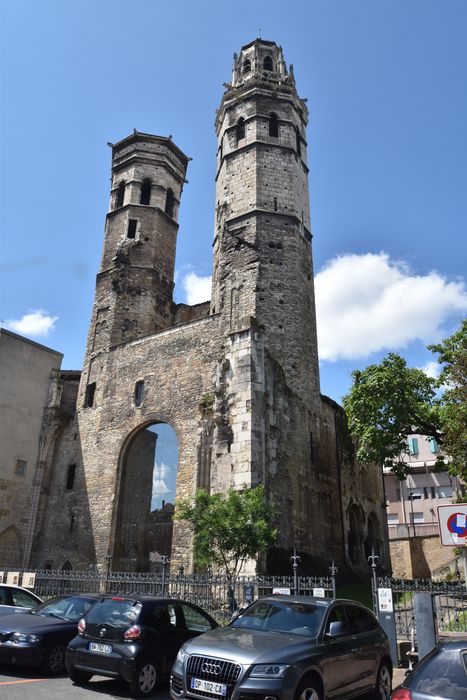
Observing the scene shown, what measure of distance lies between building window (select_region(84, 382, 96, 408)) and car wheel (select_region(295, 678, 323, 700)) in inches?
771

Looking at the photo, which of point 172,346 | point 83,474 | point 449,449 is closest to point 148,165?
point 172,346

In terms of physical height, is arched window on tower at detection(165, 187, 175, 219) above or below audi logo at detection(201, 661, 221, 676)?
above

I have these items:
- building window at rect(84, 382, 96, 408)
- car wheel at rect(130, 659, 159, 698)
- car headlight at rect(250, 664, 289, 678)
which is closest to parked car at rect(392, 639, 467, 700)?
car headlight at rect(250, 664, 289, 678)

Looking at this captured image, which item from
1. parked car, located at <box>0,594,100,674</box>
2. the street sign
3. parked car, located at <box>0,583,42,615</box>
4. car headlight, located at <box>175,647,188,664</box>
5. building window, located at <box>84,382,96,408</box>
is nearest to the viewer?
car headlight, located at <box>175,647,188,664</box>

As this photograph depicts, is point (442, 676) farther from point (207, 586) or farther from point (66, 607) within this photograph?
point (207, 586)

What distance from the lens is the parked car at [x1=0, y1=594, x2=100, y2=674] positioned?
7.25m

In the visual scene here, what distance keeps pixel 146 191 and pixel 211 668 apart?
27.2m

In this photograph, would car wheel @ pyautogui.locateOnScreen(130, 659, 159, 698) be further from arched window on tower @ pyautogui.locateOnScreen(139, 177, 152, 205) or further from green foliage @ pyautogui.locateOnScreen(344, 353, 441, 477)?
arched window on tower @ pyautogui.locateOnScreen(139, 177, 152, 205)

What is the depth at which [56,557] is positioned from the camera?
2166 centimetres

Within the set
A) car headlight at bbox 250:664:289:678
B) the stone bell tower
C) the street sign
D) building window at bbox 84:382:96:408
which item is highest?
the stone bell tower

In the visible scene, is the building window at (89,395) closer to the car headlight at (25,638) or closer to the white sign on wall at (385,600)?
the car headlight at (25,638)

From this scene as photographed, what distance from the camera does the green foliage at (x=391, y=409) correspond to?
17875 mm

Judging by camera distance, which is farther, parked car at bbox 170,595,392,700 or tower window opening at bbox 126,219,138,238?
tower window opening at bbox 126,219,138,238

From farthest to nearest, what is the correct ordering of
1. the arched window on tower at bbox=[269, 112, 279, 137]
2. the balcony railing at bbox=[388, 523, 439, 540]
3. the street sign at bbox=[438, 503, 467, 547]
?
the balcony railing at bbox=[388, 523, 439, 540]
the arched window on tower at bbox=[269, 112, 279, 137]
the street sign at bbox=[438, 503, 467, 547]
